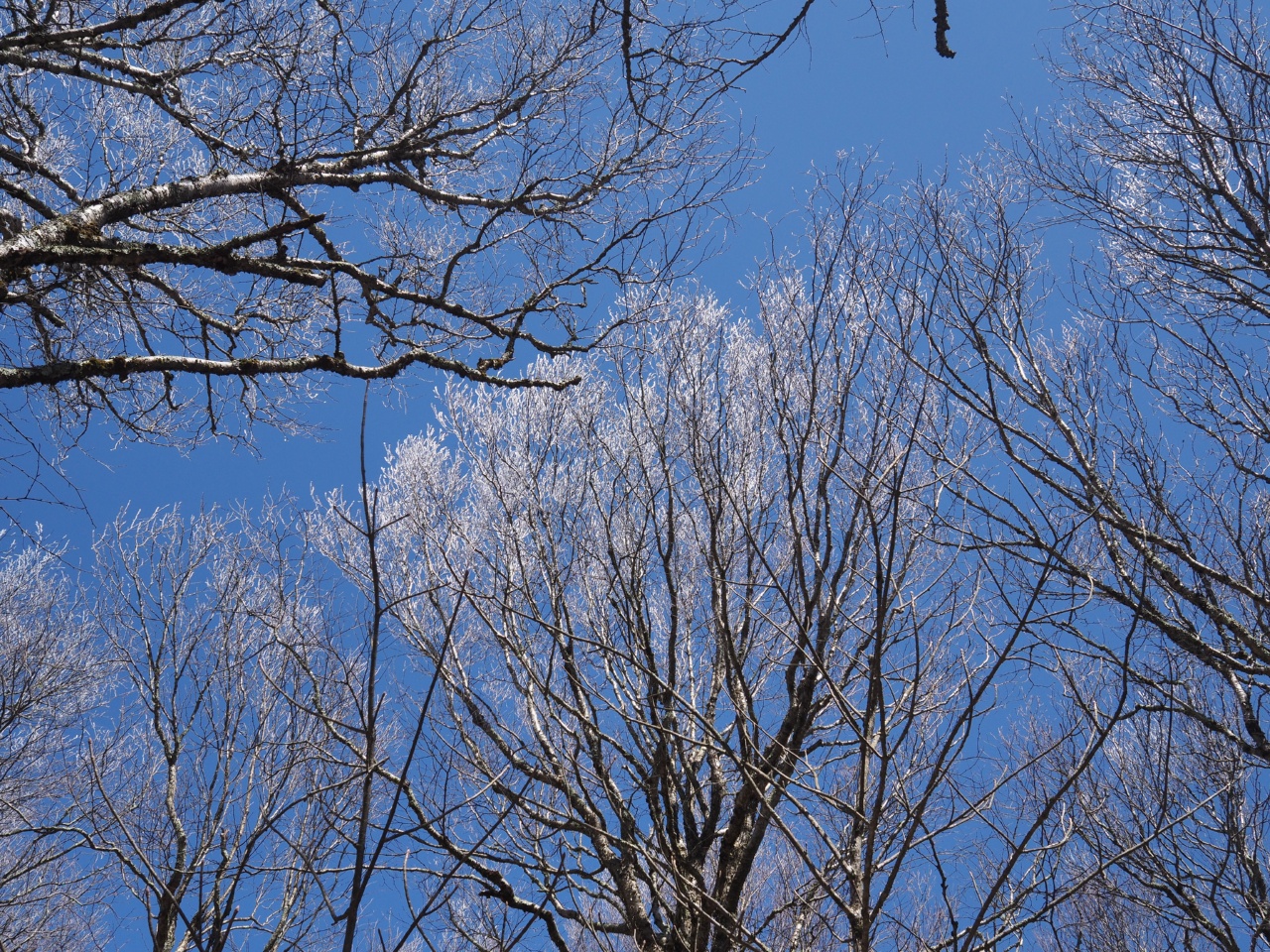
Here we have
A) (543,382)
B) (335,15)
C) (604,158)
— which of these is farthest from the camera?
(604,158)

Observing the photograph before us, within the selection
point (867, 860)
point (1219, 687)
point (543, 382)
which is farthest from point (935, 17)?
point (1219, 687)

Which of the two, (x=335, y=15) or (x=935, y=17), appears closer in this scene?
(x=935, y=17)

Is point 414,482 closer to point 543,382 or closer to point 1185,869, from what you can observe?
point 543,382

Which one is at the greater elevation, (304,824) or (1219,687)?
(1219,687)

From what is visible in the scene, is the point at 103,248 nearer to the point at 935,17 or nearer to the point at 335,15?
the point at 335,15

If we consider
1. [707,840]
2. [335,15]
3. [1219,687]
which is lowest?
[707,840]

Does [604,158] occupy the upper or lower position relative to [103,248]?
upper

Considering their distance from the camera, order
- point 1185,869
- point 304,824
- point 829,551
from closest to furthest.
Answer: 1. point 829,551
2. point 1185,869
3. point 304,824

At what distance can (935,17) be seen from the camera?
1953mm

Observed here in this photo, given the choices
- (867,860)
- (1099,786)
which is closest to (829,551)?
(867,860)

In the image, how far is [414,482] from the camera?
5.98 meters

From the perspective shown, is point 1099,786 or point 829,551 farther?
point 1099,786

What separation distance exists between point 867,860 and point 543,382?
8.49 feet

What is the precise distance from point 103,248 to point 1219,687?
7.04 meters
